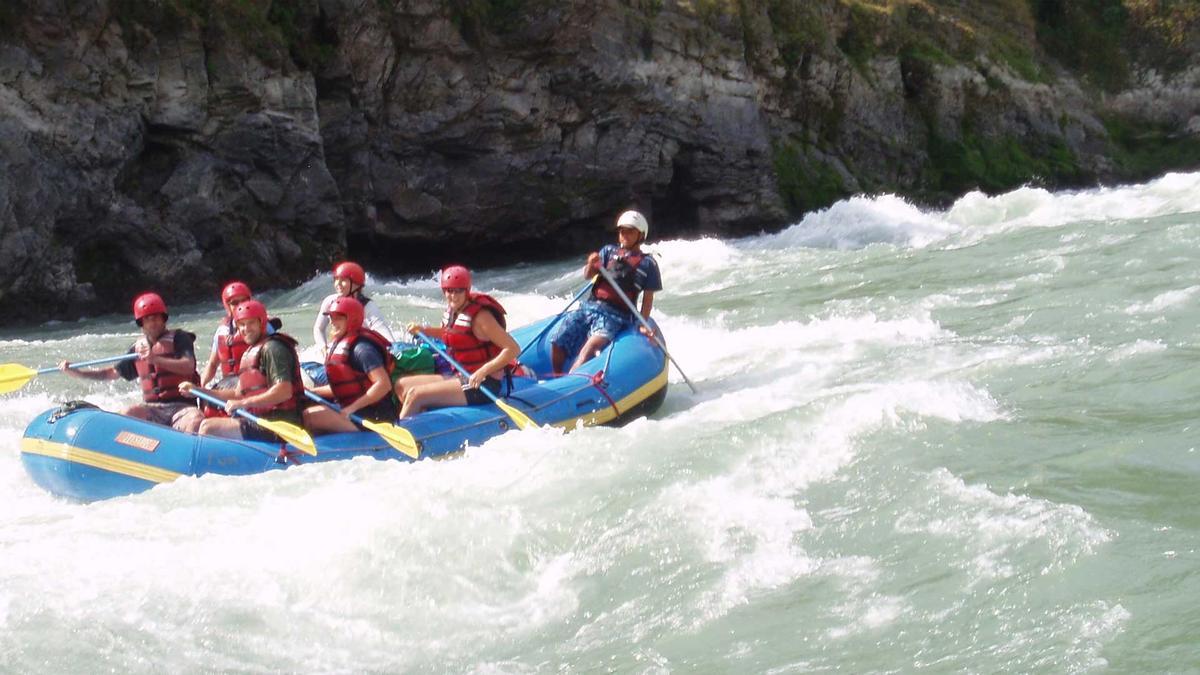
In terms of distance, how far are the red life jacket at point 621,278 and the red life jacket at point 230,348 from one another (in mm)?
2681

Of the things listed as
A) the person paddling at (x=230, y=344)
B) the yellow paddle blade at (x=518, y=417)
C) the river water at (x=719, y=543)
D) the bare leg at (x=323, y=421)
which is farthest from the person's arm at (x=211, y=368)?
the yellow paddle blade at (x=518, y=417)

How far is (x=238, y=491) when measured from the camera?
265 inches

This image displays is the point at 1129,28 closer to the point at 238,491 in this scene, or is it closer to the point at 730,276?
the point at 730,276

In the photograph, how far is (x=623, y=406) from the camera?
28.4 ft

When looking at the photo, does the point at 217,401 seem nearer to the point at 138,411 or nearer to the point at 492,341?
the point at 138,411

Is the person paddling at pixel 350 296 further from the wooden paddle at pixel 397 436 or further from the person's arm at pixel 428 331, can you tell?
the wooden paddle at pixel 397 436

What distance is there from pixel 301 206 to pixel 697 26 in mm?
6811

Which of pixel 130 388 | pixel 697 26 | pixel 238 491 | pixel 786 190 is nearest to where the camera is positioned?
pixel 238 491

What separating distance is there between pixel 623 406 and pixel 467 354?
1066mm

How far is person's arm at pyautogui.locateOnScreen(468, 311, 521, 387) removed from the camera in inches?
318

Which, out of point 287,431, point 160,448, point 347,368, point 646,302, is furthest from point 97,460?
point 646,302

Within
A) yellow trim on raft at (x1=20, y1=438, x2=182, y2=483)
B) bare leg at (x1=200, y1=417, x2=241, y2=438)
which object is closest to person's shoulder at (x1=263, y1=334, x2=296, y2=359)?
bare leg at (x1=200, y1=417, x2=241, y2=438)

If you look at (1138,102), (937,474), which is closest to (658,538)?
(937,474)

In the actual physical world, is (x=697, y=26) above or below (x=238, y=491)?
above
